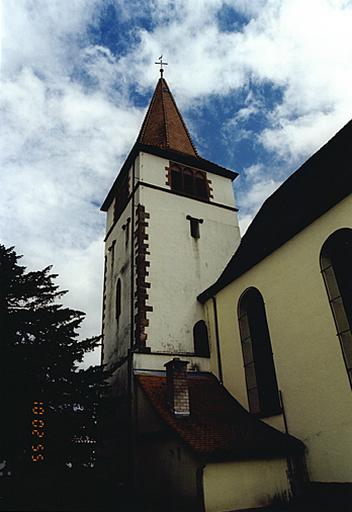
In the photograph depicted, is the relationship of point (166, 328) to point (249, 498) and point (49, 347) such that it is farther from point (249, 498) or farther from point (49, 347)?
point (249, 498)

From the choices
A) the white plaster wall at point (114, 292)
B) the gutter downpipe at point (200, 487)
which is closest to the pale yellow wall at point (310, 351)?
the gutter downpipe at point (200, 487)

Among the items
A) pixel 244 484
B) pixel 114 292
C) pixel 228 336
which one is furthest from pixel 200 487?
pixel 114 292

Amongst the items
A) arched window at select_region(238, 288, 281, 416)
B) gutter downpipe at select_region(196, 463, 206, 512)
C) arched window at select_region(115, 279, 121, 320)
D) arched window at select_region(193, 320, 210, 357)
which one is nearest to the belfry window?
arched window at select_region(115, 279, 121, 320)

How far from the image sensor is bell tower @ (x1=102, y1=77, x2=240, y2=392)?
533 inches

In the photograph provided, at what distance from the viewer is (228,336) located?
41.8ft

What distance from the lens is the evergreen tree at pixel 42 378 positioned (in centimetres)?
814

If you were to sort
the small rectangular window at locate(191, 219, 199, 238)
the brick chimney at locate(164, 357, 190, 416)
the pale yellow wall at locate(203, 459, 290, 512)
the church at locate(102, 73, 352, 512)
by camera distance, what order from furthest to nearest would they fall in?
the small rectangular window at locate(191, 219, 199, 238), the brick chimney at locate(164, 357, 190, 416), the church at locate(102, 73, 352, 512), the pale yellow wall at locate(203, 459, 290, 512)

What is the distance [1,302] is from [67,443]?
3796mm

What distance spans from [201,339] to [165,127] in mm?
11643

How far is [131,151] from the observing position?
58.6ft

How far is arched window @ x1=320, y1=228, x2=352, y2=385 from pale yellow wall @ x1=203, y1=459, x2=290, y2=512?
287 centimetres

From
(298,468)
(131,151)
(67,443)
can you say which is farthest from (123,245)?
(298,468)

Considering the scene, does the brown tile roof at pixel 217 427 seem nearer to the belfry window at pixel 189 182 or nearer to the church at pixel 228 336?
the church at pixel 228 336

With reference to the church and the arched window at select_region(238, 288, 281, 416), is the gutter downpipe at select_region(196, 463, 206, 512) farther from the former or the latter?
the arched window at select_region(238, 288, 281, 416)
